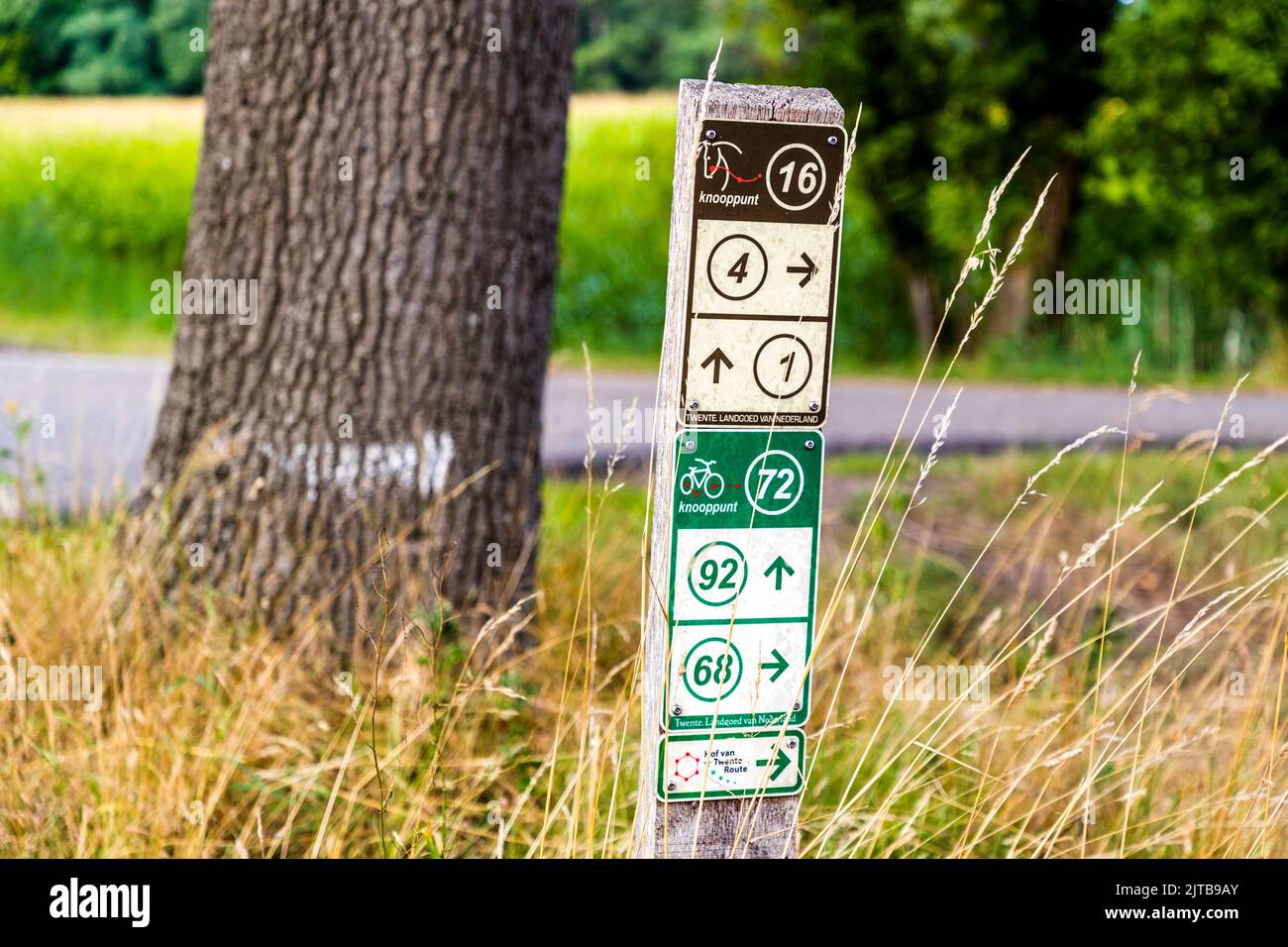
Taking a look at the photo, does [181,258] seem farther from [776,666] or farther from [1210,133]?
[776,666]

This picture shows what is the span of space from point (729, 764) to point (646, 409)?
5.83 meters

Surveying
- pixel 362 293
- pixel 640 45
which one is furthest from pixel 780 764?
pixel 640 45

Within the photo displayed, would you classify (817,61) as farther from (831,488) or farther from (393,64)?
(393,64)

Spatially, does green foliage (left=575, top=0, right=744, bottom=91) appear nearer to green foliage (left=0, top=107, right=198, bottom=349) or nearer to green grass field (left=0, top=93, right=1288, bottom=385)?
green grass field (left=0, top=93, right=1288, bottom=385)

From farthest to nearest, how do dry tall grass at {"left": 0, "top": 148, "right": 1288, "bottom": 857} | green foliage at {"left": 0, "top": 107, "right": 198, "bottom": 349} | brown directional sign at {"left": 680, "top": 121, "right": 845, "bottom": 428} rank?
green foliage at {"left": 0, "top": 107, "right": 198, "bottom": 349}
dry tall grass at {"left": 0, "top": 148, "right": 1288, "bottom": 857}
brown directional sign at {"left": 680, "top": 121, "right": 845, "bottom": 428}

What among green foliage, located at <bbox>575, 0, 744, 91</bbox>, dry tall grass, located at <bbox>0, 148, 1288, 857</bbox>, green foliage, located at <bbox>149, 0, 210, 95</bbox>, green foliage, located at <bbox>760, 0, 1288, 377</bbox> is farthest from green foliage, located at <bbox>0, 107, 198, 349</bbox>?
dry tall grass, located at <bbox>0, 148, 1288, 857</bbox>

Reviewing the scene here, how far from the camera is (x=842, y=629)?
4070mm

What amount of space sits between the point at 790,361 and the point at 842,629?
2064 millimetres

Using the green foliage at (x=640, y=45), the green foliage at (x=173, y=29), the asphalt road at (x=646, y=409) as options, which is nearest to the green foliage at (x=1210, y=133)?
the asphalt road at (x=646, y=409)

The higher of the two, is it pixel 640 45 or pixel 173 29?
pixel 640 45

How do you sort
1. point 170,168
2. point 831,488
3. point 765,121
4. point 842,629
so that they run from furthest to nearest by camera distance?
point 170,168
point 831,488
point 842,629
point 765,121

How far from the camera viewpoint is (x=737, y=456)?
214 centimetres

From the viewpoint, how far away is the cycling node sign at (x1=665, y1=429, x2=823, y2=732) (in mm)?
2131

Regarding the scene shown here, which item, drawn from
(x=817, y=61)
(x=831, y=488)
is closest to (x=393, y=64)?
(x=831, y=488)
